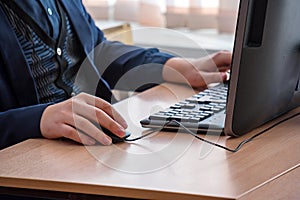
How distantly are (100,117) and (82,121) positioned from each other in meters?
0.03

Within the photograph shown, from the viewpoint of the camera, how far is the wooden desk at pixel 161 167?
3.24 feet

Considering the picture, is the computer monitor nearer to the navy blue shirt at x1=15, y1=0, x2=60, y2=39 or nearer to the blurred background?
the navy blue shirt at x1=15, y1=0, x2=60, y2=39

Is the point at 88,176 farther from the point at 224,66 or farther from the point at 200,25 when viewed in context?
the point at 200,25

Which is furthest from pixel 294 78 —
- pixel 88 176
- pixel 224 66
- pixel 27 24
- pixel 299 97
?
pixel 27 24

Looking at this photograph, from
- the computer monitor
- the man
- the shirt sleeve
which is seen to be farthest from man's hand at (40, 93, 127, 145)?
the shirt sleeve

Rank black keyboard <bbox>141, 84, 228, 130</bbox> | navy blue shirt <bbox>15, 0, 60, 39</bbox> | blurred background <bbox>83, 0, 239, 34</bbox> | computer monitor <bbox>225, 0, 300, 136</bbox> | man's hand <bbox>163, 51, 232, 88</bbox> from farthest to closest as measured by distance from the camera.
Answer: blurred background <bbox>83, 0, 239, 34</bbox>
man's hand <bbox>163, 51, 232, 88</bbox>
navy blue shirt <bbox>15, 0, 60, 39</bbox>
black keyboard <bbox>141, 84, 228, 130</bbox>
computer monitor <bbox>225, 0, 300, 136</bbox>

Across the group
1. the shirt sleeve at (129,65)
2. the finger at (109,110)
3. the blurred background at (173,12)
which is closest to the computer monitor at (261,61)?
the finger at (109,110)

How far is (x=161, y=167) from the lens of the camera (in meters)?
1.08

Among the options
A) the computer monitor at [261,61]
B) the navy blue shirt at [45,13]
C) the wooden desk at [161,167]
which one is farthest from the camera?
the navy blue shirt at [45,13]

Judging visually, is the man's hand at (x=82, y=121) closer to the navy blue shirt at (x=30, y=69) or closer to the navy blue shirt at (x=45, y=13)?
the navy blue shirt at (x=30, y=69)

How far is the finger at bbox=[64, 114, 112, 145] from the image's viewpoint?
46.6 inches

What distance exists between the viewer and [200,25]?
248cm

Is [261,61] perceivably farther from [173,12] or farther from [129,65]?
[173,12]

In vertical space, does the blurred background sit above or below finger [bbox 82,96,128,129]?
below
